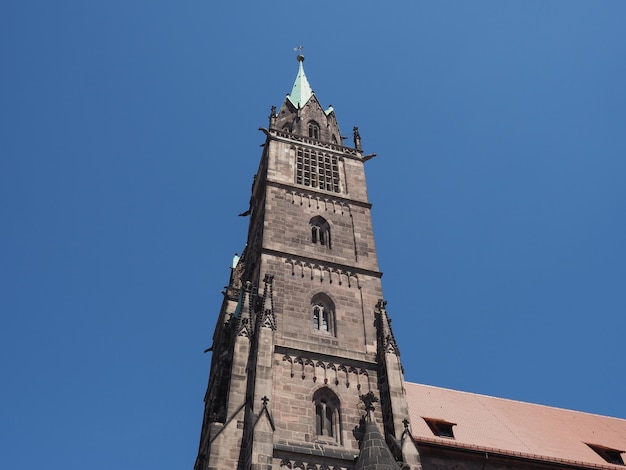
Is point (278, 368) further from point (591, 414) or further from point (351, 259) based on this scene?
point (591, 414)

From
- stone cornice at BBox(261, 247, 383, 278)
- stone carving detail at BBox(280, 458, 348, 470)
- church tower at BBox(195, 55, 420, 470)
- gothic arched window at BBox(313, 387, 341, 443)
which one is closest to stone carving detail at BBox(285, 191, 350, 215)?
church tower at BBox(195, 55, 420, 470)

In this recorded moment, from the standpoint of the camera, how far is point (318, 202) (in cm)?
2520

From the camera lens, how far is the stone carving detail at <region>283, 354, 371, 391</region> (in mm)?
18602

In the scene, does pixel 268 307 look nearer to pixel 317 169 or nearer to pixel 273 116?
pixel 317 169

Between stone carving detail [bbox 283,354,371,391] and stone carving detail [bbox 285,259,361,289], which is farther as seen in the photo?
stone carving detail [bbox 285,259,361,289]

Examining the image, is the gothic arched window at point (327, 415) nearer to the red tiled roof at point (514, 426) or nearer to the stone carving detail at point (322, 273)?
the red tiled roof at point (514, 426)

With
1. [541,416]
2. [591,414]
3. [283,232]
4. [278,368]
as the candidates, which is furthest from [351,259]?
[591,414]

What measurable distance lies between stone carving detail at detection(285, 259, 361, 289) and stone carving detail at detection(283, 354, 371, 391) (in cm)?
352

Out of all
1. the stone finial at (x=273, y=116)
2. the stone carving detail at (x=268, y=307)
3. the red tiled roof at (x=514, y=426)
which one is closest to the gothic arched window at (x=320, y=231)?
the stone carving detail at (x=268, y=307)

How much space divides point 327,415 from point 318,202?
945cm

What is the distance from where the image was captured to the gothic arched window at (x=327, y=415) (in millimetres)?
17594

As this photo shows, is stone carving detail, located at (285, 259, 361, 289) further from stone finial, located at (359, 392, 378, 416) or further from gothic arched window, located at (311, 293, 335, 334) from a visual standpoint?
stone finial, located at (359, 392, 378, 416)

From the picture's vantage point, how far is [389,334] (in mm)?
19969

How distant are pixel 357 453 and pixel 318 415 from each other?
153 centimetres
